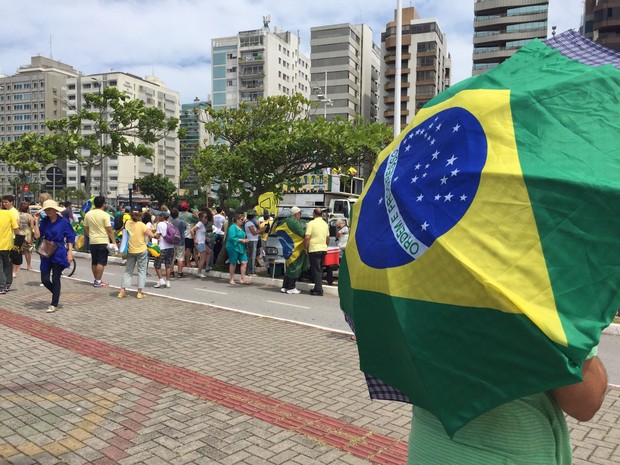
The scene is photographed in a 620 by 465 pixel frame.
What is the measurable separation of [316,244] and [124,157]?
118519 mm

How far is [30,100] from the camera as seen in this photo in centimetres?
12938

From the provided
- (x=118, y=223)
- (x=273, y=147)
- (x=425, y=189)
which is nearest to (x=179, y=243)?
(x=273, y=147)

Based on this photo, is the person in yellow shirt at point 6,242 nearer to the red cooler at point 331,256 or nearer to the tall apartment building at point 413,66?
the red cooler at point 331,256

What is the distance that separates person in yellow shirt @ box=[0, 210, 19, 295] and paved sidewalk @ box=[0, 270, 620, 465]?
3183 millimetres

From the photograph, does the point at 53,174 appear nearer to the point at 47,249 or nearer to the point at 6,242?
the point at 6,242

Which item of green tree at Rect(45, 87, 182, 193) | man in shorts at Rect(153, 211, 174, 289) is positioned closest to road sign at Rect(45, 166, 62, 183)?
man in shorts at Rect(153, 211, 174, 289)

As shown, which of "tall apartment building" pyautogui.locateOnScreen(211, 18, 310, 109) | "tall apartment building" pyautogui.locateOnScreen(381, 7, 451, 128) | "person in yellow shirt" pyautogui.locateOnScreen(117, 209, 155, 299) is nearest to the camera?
"person in yellow shirt" pyautogui.locateOnScreen(117, 209, 155, 299)

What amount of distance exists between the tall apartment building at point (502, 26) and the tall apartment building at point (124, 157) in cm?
7117

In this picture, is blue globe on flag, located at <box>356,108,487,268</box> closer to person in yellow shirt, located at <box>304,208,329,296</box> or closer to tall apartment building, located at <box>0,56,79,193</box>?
person in yellow shirt, located at <box>304,208,329,296</box>

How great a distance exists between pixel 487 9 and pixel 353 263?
97.1 metres

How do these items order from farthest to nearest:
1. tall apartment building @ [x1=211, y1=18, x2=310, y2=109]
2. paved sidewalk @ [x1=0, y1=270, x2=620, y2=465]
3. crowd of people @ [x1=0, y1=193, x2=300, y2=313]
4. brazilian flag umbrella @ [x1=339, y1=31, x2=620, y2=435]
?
tall apartment building @ [x1=211, y1=18, x2=310, y2=109], crowd of people @ [x1=0, y1=193, x2=300, y2=313], paved sidewalk @ [x1=0, y1=270, x2=620, y2=465], brazilian flag umbrella @ [x1=339, y1=31, x2=620, y2=435]

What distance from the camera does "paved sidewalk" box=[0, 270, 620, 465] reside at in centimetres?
408

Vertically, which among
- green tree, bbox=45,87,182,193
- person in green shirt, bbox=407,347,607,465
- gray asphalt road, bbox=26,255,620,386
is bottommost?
gray asphalt road, bbox=26,255,620,386

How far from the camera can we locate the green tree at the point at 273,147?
14.0m
